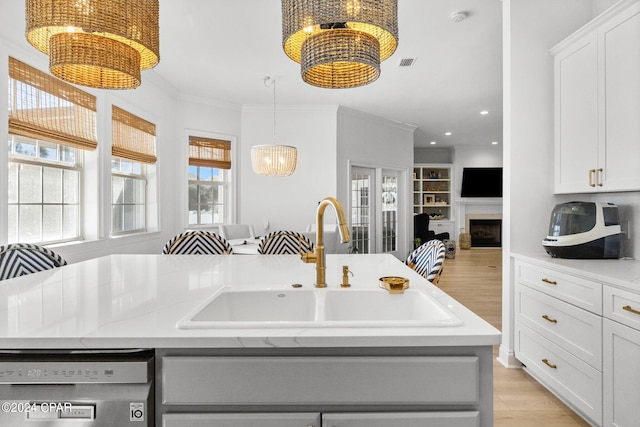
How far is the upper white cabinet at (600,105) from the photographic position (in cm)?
196

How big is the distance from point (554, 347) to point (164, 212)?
473 centimetres

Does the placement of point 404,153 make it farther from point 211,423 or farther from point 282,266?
point 211,423

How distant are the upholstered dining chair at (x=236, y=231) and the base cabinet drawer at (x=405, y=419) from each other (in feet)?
14.5

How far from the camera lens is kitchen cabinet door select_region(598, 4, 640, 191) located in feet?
6.34

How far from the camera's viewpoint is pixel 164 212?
5.09 m

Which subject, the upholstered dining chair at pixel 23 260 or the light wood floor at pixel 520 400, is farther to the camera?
the light wood floor at pixel 520 400

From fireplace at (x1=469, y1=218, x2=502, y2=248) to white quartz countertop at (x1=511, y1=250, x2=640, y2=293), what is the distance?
26.6 ft

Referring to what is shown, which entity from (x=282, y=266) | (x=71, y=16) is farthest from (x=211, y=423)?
(x=71, y=16)

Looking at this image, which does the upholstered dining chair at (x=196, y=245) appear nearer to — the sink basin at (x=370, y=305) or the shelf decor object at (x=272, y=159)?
the sink basin at (x=370, y=305)

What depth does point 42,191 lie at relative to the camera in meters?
3.22

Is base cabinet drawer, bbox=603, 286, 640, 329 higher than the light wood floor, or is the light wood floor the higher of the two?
base cabinet drawer, bbox=603, 286, 640, 329

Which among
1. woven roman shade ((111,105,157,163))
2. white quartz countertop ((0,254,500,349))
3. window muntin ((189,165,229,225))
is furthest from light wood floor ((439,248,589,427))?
woven roman shade ((111,105,157,163))

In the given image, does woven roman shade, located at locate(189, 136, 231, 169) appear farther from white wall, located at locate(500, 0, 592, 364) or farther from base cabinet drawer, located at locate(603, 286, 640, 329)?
base cabinet drawer, located at locate(603, 286, 640, 329)

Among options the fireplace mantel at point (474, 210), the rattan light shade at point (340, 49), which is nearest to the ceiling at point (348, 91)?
the rattan light shade at point (340, 49)
